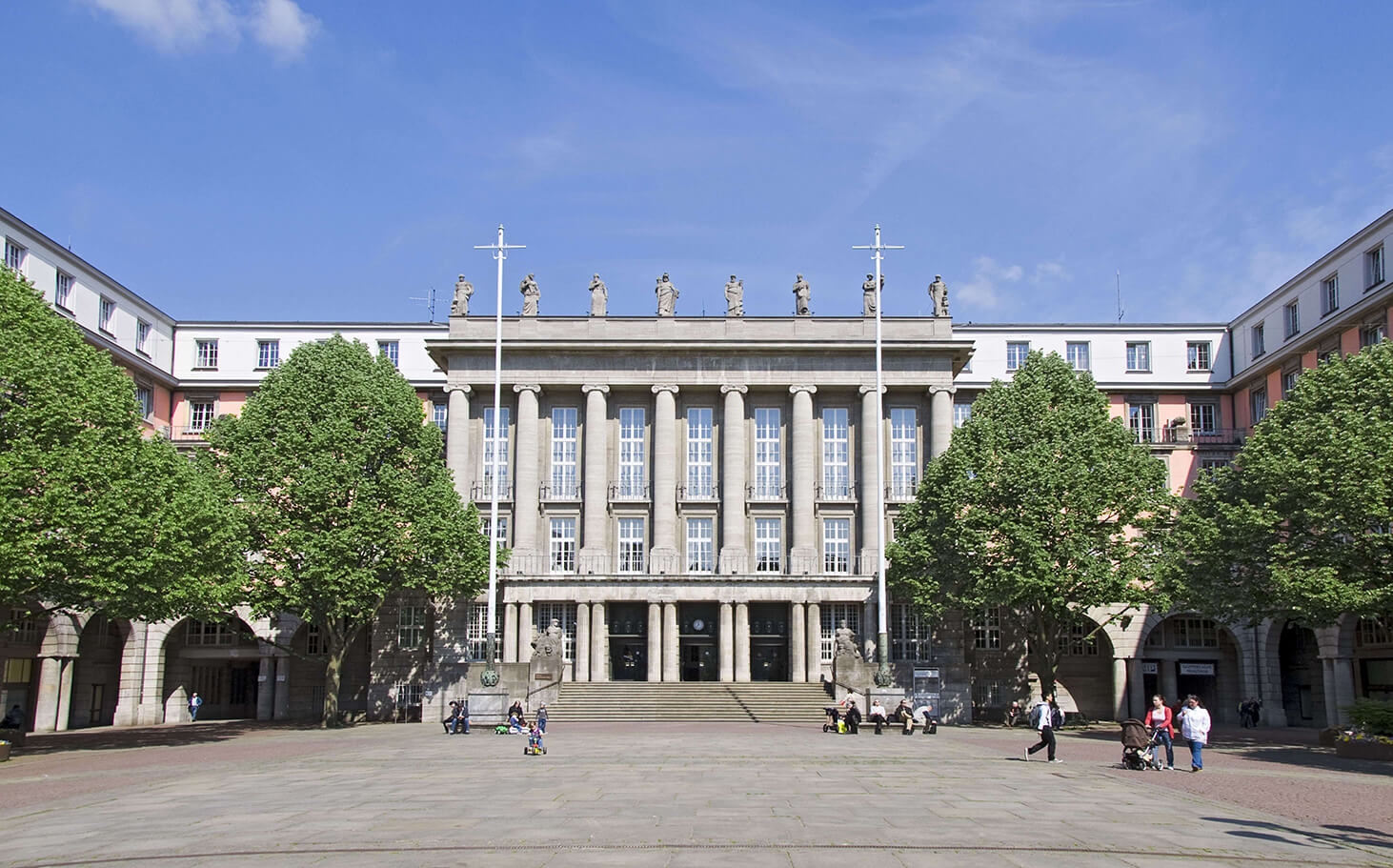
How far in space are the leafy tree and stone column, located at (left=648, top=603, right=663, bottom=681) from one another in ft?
91.7

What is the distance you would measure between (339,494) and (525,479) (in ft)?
49.6

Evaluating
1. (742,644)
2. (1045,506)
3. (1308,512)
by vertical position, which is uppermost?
(1045,506)

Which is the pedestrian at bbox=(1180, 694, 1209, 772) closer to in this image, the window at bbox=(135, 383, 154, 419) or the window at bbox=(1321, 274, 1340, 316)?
the window at bbox=(1321, 274, 1340, 316)

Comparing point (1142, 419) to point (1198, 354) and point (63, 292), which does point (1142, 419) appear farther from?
point (63, 292)

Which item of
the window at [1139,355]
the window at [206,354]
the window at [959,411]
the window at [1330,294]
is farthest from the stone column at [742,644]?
the window at [206,354]

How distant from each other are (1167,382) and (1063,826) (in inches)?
2450

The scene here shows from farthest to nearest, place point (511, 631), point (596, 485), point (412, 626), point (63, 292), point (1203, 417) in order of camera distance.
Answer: point (1203, 417) → point (596, 485) → point (412, 626) → point (511, 631) → point (63, 292)

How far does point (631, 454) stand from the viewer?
7006 centimetres

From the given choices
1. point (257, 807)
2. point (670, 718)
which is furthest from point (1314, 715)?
point (257, 807)

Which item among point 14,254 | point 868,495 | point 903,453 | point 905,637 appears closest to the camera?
point 14,254

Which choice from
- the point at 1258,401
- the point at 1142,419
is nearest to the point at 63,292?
the point at 1142,419

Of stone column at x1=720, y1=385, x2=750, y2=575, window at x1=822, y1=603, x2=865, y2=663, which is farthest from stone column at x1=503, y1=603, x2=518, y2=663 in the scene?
window at x1=822, y1=603, x2=865, y2=663

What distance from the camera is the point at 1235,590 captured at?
147ft

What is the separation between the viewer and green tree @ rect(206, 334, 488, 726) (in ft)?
175
